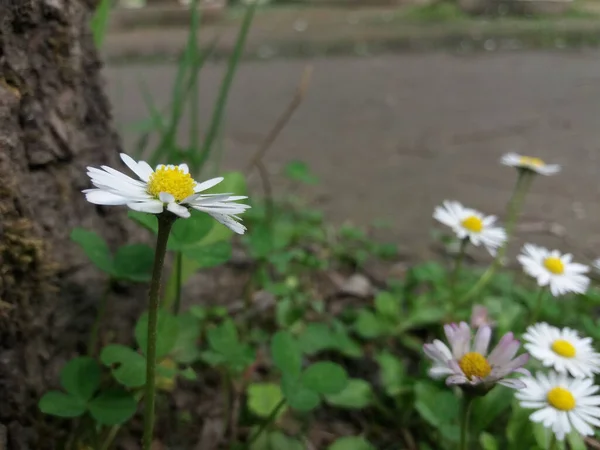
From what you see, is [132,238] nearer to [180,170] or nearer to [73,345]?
[73,345]

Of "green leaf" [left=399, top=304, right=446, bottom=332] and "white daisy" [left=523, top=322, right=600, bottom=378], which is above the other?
"white daisy" [left=523, top=322, right=600, bottom=378]

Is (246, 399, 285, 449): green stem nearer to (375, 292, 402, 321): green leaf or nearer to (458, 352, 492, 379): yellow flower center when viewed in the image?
(458, 352, 492, 379): yellow flower center

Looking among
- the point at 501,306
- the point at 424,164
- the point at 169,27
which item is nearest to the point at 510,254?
the point at 501,306

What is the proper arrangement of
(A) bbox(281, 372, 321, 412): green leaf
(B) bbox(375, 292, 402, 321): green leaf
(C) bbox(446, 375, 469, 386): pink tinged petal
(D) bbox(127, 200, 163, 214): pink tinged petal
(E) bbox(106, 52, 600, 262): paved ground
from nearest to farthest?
1. (D) bbox(127, 200, 163, 214): pink tinged petal
2. (C) bbox(446, 375, 469, 386): pink tinged petal
3. (A) bbox(281, 372, 321, 412): green leaf
4. (B) bbox(375, 292, 402, 321): green leaf
5. (E) bbox(106, 52, 600, 262): paved ground

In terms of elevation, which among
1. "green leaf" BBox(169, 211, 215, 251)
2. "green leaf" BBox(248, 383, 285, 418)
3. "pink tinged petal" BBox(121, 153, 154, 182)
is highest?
"pink tinged petal" BBox(121, 153, 154, 182)

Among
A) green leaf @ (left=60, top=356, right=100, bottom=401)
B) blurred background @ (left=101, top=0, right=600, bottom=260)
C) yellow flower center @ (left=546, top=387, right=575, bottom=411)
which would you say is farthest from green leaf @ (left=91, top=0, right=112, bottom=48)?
yellow flower center @ (left=546, top=387, right=575, bottom=411)

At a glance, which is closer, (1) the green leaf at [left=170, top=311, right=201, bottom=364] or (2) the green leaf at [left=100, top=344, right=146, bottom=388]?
(2) the green leaf at [left=100, top=344, right=146, bottom=388]
